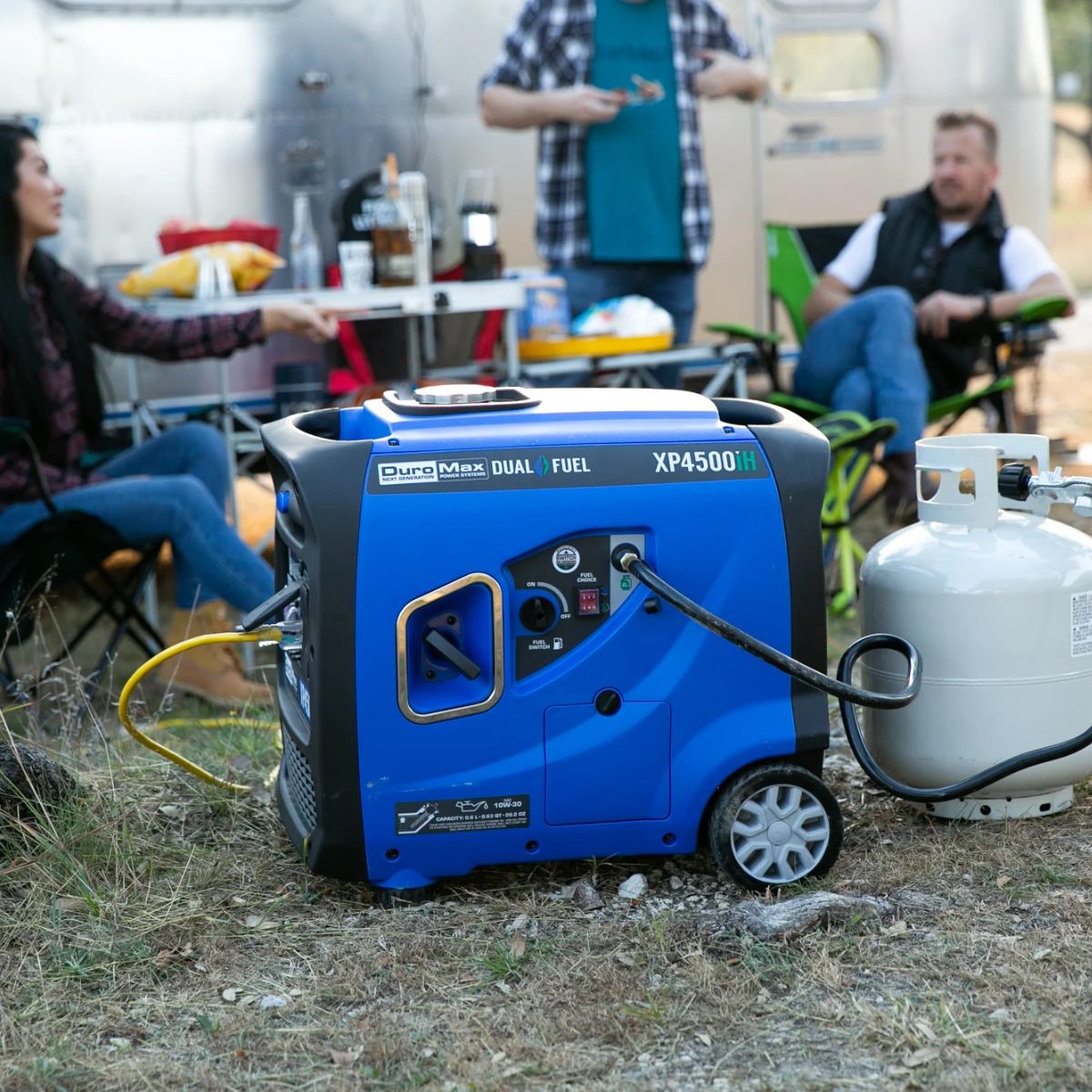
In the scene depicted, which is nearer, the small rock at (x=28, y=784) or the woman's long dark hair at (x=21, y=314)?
the small rock at (x=28, y=784)

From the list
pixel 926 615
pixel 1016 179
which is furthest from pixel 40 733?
pixel 1016 179

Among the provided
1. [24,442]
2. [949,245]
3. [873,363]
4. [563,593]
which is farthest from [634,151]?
[563,593]

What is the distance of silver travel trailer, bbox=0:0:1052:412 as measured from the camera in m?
5.19

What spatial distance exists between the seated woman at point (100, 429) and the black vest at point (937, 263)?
93.8 inches

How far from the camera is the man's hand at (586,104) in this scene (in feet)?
16.9

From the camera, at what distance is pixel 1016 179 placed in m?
6.87

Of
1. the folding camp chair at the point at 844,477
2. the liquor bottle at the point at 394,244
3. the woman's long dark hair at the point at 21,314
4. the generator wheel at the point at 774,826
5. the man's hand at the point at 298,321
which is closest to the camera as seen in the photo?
the generator wheel at the point at 774,826

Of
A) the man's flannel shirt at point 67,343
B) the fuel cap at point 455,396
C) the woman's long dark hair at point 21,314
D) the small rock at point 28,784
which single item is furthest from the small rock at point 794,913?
the woman's long dark hair at point 21,314

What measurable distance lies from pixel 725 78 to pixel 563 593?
132 inches

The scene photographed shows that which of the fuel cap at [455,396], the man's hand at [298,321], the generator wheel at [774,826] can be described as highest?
the man's hand at [298,321]

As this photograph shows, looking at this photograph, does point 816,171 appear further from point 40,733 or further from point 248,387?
point 40,733

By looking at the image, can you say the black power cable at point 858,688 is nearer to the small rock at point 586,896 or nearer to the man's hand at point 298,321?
the small rock at point 586,896

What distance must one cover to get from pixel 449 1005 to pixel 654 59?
156 inches

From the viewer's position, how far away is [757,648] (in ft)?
8.06
